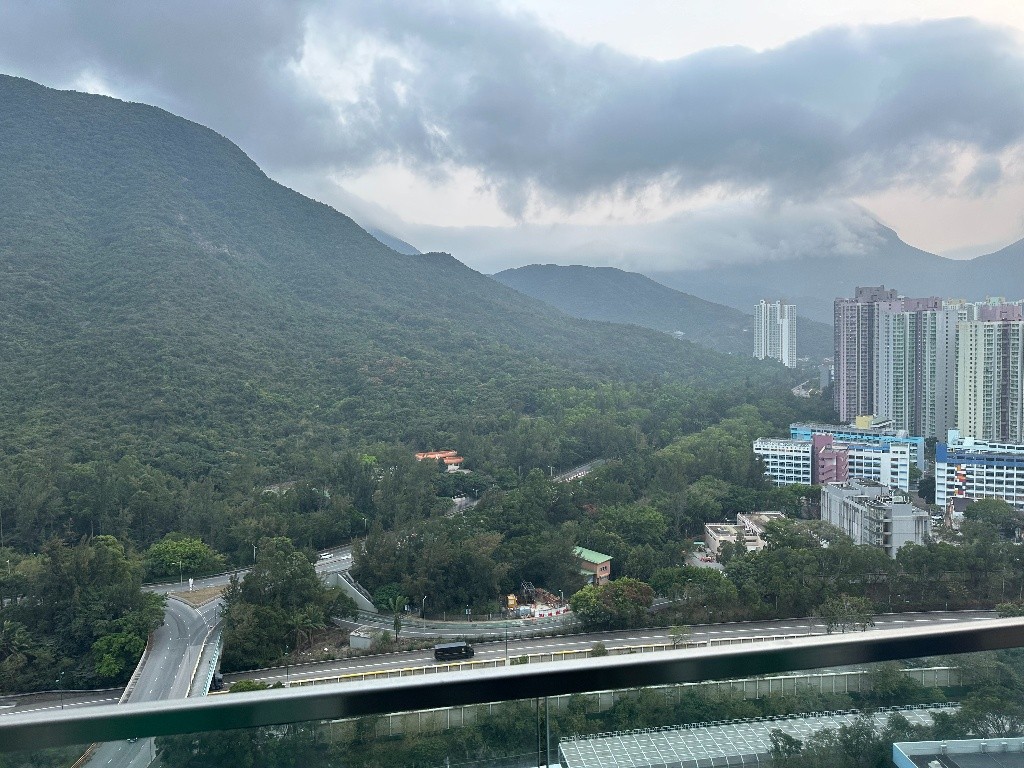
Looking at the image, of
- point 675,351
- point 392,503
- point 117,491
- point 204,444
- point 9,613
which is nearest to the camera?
point 9,613

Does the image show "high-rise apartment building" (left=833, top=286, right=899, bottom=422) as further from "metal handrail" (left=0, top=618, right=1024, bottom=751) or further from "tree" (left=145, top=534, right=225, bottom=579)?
"metal handrail" (left=0, top=618, right=1024, bottom=751)

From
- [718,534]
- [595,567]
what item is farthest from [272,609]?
[718,534]

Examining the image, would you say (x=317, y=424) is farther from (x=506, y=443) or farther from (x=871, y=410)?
(x=871, y=410)

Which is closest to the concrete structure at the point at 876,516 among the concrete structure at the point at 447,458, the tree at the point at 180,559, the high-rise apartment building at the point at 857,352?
the concrete structure at the point at 447,458

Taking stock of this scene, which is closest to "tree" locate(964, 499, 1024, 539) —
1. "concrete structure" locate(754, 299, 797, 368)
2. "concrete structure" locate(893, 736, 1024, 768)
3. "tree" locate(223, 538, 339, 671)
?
"tree" locate(223, 538, 339, 671)

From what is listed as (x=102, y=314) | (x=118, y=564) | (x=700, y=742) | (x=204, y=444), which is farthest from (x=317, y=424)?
(x=700, y=742)
